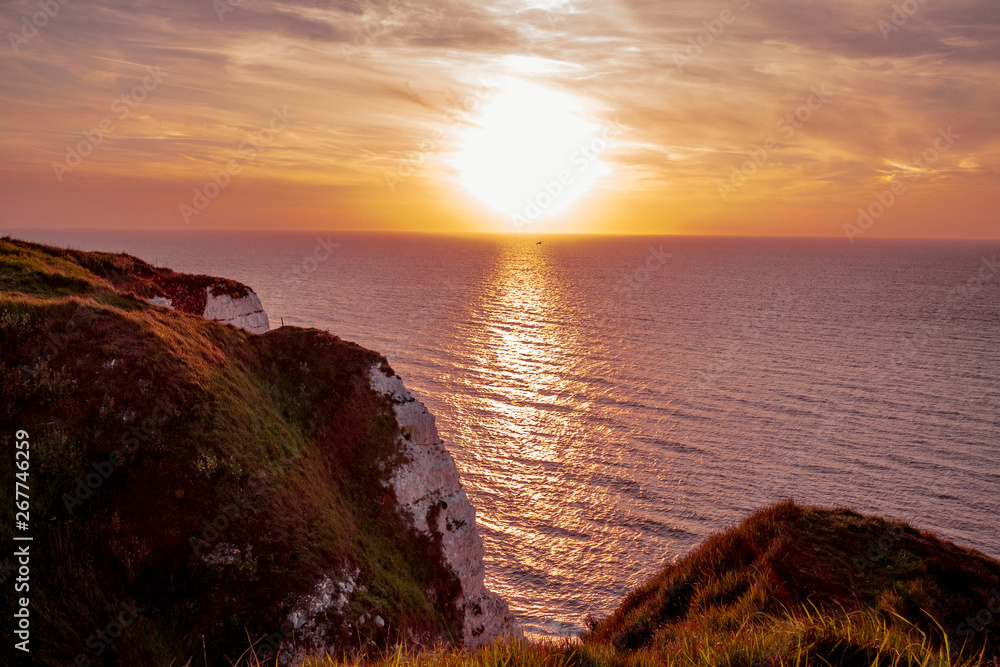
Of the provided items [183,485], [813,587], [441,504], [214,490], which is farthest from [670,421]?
[183,485]

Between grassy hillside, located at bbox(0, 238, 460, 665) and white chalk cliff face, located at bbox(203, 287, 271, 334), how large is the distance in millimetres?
8573

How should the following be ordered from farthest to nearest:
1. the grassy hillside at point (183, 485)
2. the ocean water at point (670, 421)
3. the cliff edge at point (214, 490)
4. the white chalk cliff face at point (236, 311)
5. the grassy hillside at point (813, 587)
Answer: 1. the ocean water at point (670, 421)
2. the white chalk cliff face at point (236, 311)
3. the cliff edge at point (214, 490)
4. the grassy hillside at point (183, 485)
5. the grassy hillside at point (813, 587)

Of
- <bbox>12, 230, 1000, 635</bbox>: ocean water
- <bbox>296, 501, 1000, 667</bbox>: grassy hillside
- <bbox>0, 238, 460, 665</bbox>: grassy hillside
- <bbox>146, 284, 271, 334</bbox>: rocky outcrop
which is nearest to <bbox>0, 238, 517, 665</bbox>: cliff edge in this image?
<bbox>0, 238, 460, 665</bbox>: grassy hillside

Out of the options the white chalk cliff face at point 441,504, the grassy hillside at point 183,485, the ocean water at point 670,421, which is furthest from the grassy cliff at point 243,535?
the ocean water at point 670,421

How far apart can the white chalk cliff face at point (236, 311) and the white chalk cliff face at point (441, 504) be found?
14.6 m

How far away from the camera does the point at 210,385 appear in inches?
774

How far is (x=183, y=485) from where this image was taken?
16016 millimetres

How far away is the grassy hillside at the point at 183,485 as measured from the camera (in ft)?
44.4

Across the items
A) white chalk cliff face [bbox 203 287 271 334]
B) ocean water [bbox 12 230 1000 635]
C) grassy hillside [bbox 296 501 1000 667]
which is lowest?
ocean water [bbox 12 230 1000 635]

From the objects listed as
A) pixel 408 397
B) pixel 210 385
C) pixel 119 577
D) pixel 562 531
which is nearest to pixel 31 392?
pixel 210 385

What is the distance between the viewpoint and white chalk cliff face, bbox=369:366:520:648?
74.2ft

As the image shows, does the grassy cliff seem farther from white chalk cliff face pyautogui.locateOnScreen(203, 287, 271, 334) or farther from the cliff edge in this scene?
white chalk cliff face pyautogui.locateOnScreen(203, 287, 271, 334)

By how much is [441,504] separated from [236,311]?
20.3m

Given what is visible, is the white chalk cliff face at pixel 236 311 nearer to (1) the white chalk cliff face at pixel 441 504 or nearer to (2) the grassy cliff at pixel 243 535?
(2) the grassy cliff at pixel 243 535
